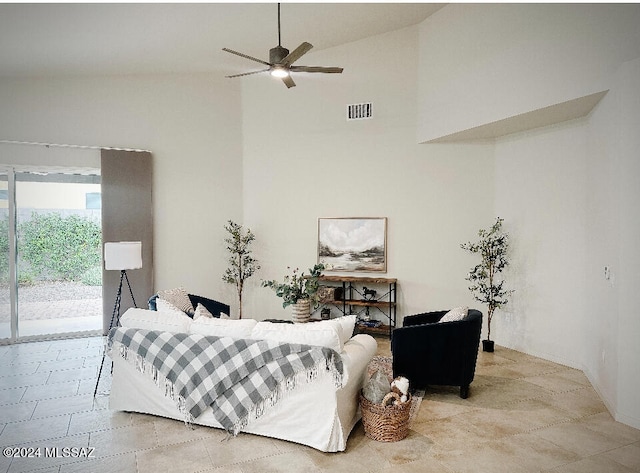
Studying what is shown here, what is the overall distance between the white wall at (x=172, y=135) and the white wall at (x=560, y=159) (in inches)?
123

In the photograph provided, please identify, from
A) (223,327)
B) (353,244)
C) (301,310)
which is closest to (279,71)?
(223,327)

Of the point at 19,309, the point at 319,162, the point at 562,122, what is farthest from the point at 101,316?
the point at 562,122

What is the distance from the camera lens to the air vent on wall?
643cm

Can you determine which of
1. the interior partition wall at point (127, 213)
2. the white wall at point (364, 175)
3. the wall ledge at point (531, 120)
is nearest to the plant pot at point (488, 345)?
the white wall at point (364, 175)

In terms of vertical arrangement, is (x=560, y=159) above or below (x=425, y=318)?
above

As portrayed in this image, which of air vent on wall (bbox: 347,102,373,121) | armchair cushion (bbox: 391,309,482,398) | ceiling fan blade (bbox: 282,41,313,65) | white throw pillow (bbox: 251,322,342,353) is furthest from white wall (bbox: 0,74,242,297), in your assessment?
white throw pillow (bbox: 251,322,342,353)

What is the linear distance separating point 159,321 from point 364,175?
12.9 feet

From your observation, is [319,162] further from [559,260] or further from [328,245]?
[559,260]

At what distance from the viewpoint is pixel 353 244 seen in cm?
657

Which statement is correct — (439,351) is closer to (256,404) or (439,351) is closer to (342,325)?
(342,325)

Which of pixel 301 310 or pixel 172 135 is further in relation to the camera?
pixel 172 135

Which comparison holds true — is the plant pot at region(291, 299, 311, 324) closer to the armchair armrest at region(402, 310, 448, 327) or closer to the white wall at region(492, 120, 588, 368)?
the armchair armrest at region(402, 310, 448, 327)

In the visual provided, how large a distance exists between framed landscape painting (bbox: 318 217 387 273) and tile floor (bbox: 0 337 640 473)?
2510 millimetres

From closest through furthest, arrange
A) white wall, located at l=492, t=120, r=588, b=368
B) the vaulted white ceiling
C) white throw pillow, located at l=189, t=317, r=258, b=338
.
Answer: white throw pillow, located at l=189, t=317, r=258, b=338
the vaulted white ceiling
white wall, located at l=492, t=120, r=588, b=368
